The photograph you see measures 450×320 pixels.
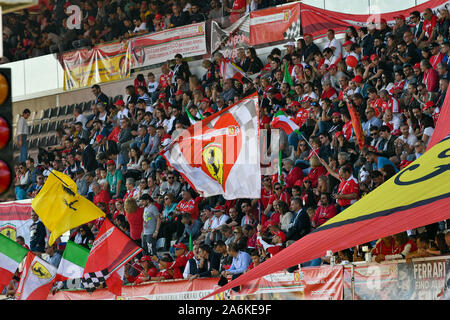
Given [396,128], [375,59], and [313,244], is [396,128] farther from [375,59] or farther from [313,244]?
[313,244]

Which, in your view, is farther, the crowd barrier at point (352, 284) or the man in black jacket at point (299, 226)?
the man in black jacket at point (299, 226)

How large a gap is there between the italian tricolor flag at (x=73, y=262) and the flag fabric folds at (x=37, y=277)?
30 cm

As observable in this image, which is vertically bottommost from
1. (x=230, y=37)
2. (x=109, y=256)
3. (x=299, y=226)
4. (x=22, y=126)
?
(x=109, y=256)

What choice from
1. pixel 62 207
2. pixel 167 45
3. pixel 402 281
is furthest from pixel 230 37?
pixel 402 281

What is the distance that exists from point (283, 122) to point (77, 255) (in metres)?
3.85

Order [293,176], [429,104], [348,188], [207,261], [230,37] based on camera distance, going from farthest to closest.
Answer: [230,37]
[293,176]
[207,261]
[429,104]
[348,188]

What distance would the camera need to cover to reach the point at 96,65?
21172mm

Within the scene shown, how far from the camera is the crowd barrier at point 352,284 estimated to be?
7117 mm

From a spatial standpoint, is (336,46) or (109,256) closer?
(109,256)

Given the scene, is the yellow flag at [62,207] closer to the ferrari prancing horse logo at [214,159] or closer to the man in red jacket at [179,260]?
the man in red jacket at [179,260]

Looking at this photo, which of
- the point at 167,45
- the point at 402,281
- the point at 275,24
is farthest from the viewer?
the point at 167,45

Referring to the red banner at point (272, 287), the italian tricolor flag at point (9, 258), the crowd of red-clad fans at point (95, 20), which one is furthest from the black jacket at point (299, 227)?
the crowd of red-clad fans at point (95, 20)

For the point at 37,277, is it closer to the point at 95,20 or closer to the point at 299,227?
the point at 299,227
